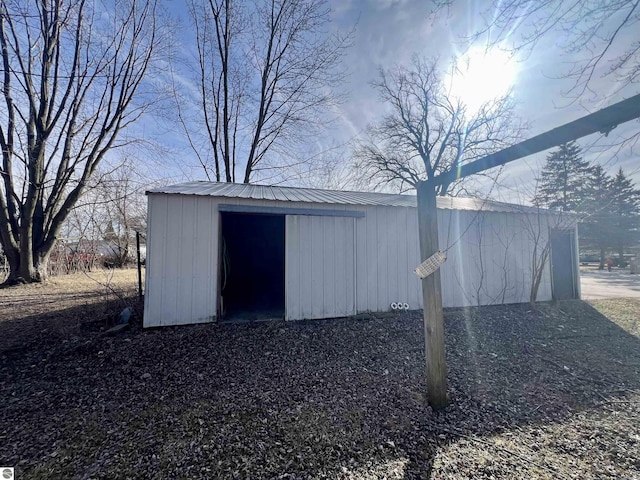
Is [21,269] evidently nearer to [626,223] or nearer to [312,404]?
[312,404]

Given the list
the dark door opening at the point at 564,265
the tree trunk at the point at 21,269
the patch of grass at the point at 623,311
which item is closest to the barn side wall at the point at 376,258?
the dark door opening at the point at 564,265

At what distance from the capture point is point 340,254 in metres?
5.20

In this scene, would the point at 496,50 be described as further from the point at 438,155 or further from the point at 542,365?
the point at 438,155

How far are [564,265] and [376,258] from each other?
5450mm

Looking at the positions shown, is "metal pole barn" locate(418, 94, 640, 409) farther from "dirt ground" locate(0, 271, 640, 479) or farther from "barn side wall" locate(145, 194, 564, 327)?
"barn side wall" locate(145, 194, 564, 327)

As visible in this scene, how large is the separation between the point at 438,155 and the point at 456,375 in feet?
50.0

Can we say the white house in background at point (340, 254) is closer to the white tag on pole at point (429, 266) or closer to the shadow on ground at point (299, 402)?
the shadow on ground at point (299, 402)

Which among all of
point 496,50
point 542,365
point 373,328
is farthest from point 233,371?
point 496,50

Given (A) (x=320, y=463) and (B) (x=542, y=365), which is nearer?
(A) (x=320, y=463)

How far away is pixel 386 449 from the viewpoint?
1863 millimetres

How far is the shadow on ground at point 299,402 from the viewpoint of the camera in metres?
1.74

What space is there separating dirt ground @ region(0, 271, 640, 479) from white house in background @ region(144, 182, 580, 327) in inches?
26.1

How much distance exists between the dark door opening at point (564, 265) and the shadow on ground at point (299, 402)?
2.82 metres

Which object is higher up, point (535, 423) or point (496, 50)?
point (496, 50)
